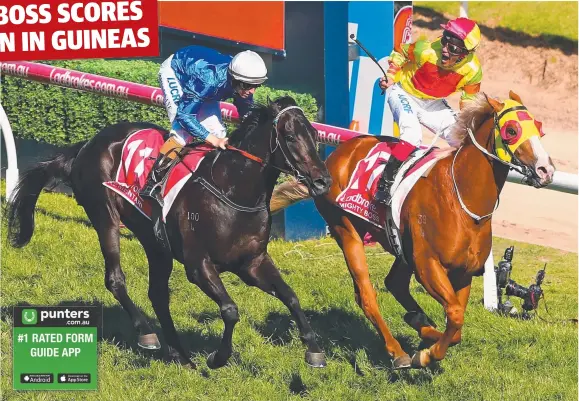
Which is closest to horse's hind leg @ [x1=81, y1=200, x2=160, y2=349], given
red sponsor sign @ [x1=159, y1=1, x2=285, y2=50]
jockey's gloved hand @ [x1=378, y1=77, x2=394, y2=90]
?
jockey's gloved hand @ [x1=378, y1=77, x2=394, y2=90]

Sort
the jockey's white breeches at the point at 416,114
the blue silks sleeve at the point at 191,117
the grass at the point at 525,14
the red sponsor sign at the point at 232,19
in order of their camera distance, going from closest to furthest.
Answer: the blue silks sleeve at the point at 191,117 → the jockey's white breeches at the point at 416,114 → the red sponsor sign at the point at 232,19 → the grass at the point at 525,14

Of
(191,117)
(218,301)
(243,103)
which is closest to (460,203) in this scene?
(243,103)

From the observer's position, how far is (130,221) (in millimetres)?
8281

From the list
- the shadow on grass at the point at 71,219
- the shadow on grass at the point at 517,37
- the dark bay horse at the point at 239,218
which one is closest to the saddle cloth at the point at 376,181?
the dark bay horse at the point at 239,218

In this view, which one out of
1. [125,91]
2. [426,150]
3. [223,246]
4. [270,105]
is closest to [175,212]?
[223,246]

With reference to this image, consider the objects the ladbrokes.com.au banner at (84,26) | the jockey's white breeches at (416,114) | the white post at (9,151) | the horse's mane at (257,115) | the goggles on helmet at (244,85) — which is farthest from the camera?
the white post at (9,151)

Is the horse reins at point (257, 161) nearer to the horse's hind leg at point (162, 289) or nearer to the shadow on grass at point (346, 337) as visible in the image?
the horse's hind leg at point (162, 289)

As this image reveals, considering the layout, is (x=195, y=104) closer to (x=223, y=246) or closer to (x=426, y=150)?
(x=223, y=246)

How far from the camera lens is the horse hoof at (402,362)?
761cm

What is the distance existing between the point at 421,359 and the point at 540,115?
423 inches

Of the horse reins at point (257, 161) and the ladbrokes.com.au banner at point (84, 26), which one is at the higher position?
the ladbrokes.com.au banner at point (84, 26)

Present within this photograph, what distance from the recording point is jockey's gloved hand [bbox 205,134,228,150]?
23.9 feet

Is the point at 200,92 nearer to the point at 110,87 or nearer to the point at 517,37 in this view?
the point at 110,87

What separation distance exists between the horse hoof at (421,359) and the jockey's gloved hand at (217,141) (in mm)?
1771
